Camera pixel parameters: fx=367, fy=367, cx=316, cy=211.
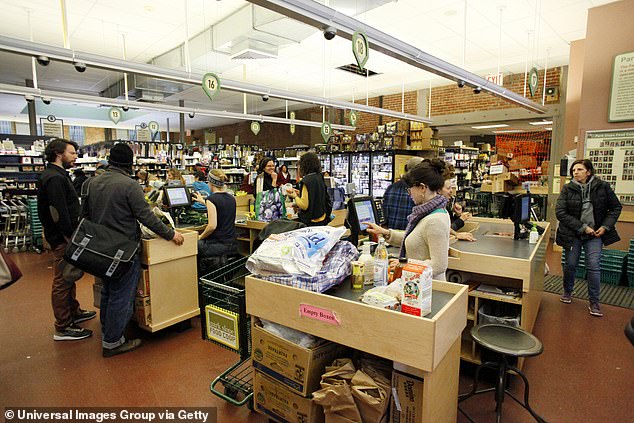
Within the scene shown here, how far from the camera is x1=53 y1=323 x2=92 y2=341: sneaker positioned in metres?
3.49

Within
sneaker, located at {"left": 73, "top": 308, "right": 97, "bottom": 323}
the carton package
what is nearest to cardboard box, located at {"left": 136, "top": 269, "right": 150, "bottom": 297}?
sneaker, located at {"left": 73, "top": 308, "right": 97, "bottom": 323}

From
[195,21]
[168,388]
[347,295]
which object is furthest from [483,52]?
[168,388]

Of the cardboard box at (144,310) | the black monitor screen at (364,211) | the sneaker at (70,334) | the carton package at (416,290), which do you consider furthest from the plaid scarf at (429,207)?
the sneaker at (70,334)

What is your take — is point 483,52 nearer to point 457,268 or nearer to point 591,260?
point 591,260

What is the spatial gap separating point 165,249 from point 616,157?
6.44m

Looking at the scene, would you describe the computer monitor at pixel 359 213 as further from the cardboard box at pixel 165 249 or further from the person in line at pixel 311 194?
the cardboard box at pixel 165 249

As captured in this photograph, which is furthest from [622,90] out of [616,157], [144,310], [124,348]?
[124,348]

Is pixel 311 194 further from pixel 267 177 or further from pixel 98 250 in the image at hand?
pixel 98 250

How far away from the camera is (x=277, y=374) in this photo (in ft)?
6.64

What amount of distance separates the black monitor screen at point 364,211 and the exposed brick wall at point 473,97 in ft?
29.0

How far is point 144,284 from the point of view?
333cm

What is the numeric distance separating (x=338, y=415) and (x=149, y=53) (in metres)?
8.84

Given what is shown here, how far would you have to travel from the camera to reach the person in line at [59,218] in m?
3.40

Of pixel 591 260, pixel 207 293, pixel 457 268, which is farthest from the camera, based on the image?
pixel 591 260
